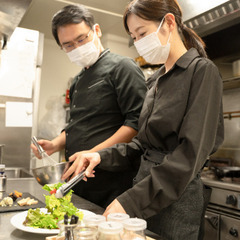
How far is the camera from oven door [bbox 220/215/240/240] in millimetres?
1770

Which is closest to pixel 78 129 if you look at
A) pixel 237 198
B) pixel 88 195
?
pixel 88 195

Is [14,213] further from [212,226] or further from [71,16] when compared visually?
[212,226]

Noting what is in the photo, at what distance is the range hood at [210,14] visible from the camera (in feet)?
6.54

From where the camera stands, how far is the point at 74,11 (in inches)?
58.7

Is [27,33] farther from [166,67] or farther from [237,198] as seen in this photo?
[237,198]

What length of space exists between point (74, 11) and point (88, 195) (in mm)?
921

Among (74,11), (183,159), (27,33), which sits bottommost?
(183,159)

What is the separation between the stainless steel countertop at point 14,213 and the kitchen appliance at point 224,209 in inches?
41.1

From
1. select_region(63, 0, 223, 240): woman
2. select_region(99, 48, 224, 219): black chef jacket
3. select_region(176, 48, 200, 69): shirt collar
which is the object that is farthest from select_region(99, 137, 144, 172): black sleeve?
select_region(176, 48, 200, 69): shirt collar

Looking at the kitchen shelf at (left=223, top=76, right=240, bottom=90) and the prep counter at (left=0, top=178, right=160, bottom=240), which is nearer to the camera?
the prep counter at (left=0, top=178, right=160, bottom=240)

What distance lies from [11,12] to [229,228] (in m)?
1.72

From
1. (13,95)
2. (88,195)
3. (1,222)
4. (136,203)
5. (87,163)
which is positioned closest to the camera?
(136,203)

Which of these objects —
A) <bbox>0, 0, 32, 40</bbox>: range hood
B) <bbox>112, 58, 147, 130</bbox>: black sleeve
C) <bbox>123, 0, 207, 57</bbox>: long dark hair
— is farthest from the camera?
<bbox>112, 58, 147, 130</bbox>: black sleeve

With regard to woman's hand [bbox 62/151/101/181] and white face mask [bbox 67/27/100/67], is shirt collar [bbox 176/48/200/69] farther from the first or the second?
white face mask [bbox 67/27/100/67]
